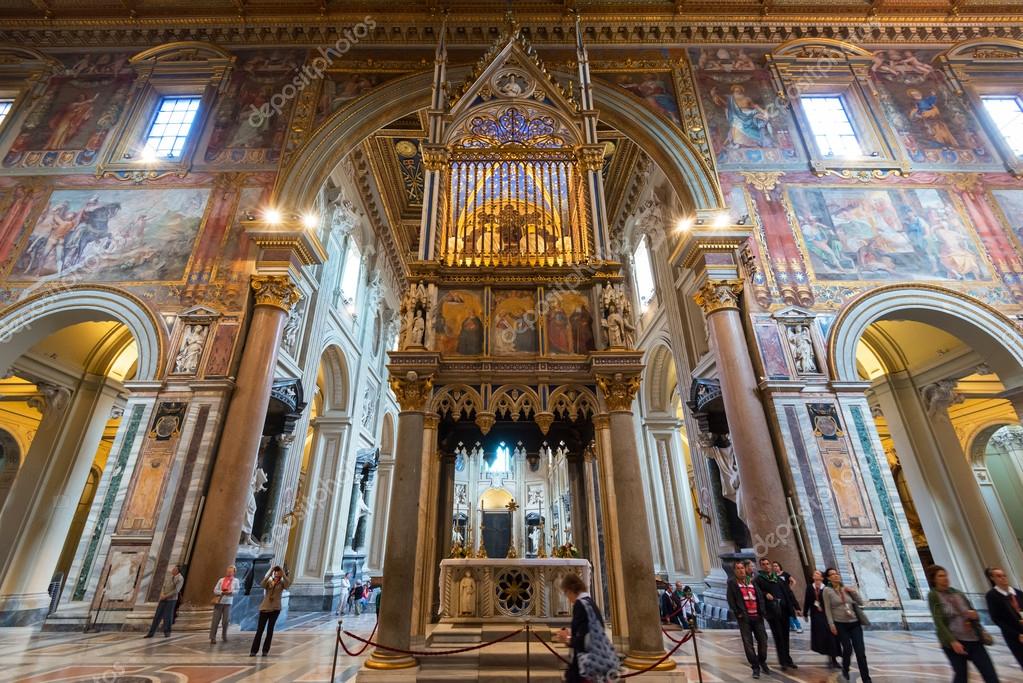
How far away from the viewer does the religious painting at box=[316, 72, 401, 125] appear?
46.9 feet

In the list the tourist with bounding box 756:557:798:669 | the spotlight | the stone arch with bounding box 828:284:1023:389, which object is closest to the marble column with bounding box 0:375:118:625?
the spotlight

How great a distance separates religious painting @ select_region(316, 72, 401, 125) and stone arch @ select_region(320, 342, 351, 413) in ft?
24.5

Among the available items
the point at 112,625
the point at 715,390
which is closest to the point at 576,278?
the point at 715,390

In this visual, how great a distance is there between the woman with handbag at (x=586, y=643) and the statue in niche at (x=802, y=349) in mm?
8726

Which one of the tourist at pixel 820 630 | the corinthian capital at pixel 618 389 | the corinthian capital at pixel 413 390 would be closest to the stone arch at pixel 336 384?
the corinthian capital at pixel 413 390

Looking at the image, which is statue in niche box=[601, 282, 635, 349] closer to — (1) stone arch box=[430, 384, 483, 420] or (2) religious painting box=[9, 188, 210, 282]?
A: (1) stone arch box=[430, 384, 483, 420]

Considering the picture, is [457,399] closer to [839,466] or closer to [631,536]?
[631,536]

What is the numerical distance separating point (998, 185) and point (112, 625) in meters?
21.5

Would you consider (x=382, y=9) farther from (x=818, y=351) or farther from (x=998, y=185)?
(x=998, y=185)

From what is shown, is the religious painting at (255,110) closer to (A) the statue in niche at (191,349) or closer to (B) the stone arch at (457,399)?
(A) the statue in niche at (191,349)

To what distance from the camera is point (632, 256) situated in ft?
64.1

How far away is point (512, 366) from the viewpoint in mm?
6629

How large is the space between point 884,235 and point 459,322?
11.0 m

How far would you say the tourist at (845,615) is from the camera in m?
5.21
